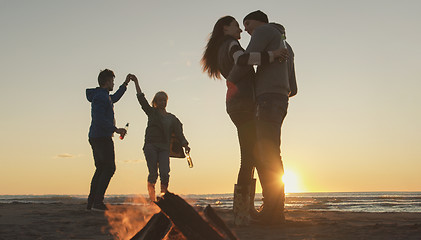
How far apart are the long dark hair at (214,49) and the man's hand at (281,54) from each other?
3.14ft

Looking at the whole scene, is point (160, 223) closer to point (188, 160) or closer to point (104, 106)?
point (104, 106)

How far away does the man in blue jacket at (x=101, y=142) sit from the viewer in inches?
273

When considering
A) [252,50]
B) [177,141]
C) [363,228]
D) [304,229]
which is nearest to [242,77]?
[252,50]

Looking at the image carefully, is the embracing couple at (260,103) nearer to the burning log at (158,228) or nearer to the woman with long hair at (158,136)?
the burning log at (158,228)

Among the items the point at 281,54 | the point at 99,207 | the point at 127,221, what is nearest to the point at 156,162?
the point at 99,207

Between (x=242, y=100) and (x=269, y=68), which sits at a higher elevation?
(x=269, y=68)

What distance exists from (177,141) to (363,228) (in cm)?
487

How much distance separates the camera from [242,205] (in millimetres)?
4336

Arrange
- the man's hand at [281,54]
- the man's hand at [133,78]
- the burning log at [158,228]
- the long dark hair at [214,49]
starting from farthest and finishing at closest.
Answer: the man's hand at [133,78]
the long dark hair at [214,49]
the man's hand at [281,54]
the burning log at [158,228]

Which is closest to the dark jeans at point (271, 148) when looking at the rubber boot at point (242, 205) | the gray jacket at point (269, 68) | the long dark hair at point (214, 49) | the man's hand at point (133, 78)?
the gray jacket at point (269, 68)

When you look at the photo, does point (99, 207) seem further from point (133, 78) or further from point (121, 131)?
point (133, 78)

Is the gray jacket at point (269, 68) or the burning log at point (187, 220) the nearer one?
the burning log at point (187, 220)

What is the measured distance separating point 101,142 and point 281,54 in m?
3.94

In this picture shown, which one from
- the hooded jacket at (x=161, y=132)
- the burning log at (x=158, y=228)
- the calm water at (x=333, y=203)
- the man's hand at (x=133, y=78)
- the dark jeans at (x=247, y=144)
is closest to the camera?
the burning log at (x=158, y=228)
